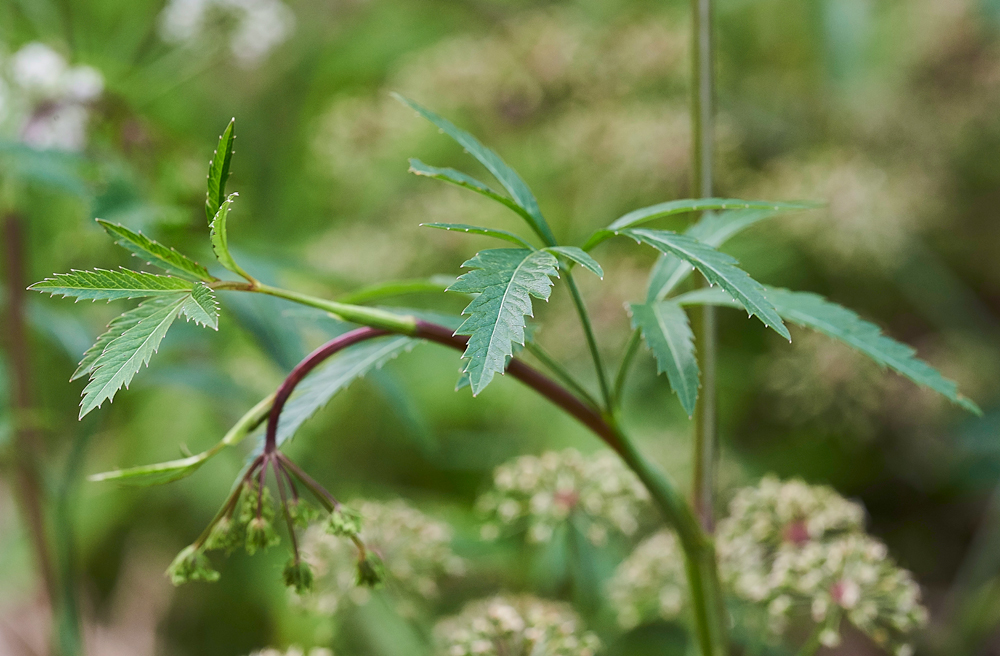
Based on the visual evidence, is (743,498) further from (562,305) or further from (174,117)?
(174,117)

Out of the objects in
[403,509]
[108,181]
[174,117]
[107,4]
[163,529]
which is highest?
[107,4]

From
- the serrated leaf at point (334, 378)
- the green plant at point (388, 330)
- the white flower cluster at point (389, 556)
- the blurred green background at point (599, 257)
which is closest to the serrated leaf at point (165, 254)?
the green plant at point (388, 330)

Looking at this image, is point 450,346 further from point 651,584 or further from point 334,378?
point 651,584

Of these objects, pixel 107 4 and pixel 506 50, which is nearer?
pixel 506 50

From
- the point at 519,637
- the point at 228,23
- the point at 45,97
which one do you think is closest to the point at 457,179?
the point at 519,637

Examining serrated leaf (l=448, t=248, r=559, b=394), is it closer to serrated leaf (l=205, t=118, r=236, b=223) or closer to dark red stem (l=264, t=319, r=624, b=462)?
dark red stem (l=264, t=319, r=624, b=462)

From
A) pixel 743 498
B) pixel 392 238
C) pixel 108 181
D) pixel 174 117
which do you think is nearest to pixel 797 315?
pixel 743 498

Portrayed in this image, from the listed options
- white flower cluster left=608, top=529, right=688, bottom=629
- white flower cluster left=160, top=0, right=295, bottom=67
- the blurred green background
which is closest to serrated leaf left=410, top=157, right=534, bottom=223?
white flower cluster left=608, top=529, right=688, bottom=629
